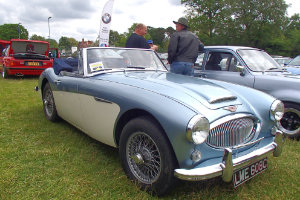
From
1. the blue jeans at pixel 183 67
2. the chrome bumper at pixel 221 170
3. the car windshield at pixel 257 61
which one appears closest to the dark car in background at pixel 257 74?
the car windshield at pixel 257 61

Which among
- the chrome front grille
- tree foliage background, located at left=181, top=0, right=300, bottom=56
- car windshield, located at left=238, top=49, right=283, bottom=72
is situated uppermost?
tree foliage background, located at left=181, top=0, right=300, bottom=56

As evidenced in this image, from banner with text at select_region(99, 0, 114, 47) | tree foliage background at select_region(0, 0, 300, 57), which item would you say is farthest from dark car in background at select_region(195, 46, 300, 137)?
tree foliage background at select_region(0, 0, 300, 57)

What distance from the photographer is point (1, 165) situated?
2838mm

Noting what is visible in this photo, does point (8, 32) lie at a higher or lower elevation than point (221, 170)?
higher

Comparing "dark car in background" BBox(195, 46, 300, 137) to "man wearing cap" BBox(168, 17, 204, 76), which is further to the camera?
"man wearing cap" BBox(168, 17, 204, 76)

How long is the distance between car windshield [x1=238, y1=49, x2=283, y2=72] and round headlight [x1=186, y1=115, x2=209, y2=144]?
3.00m

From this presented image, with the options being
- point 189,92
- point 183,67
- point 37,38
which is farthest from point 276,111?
point 37,38

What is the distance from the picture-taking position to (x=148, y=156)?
89.1 inches

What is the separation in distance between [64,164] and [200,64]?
345 centimetres

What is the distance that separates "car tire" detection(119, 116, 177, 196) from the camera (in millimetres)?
2047

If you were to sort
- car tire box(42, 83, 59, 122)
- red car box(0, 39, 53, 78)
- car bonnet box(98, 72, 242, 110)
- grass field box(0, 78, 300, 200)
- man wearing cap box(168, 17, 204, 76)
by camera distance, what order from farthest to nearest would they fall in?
red car box(0, 39, 53, 78), man wearing cap box(168, 17, 204, 76), car tire box(42, 83, 59, 122), grass field box(0, 78, 300, 200), car bonnet box(98, 72, 242, 110)

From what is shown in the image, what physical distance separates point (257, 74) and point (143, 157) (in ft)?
9.83

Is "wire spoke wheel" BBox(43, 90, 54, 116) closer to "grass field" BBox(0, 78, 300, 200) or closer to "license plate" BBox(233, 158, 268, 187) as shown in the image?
"grass field" BBox(0, 78, 300, 200)

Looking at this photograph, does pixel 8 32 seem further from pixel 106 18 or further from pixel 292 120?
pixel 292 120
